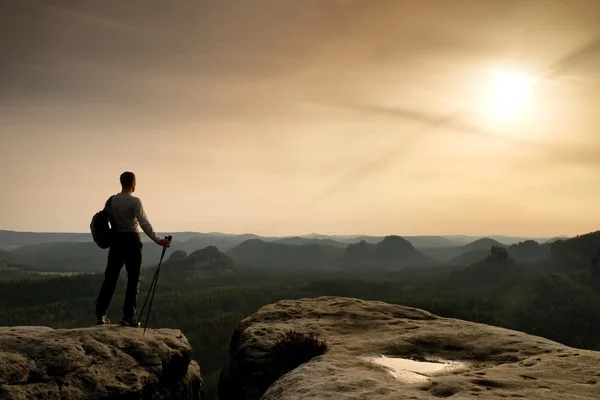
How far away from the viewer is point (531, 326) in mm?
101812

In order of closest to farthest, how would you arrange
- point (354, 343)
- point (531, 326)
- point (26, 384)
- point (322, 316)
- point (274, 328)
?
point (26, 384)
point (354, 343)
point (274, 328)
point (322, 316)
point (531, 326)

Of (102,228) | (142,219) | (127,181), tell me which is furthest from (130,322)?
(127,181)

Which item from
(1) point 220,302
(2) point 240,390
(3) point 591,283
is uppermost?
(2) point 240,390

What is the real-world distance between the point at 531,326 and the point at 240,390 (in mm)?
111063

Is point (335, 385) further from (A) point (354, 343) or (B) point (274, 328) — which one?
(B) point (274, 328)

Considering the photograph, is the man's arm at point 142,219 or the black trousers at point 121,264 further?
the black trousers at point 121,264

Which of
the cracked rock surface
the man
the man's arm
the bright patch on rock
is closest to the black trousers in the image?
the man

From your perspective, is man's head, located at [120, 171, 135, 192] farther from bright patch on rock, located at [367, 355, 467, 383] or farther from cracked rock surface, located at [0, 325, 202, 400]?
bright patch on rock, located at [367, 355, 467, 383]

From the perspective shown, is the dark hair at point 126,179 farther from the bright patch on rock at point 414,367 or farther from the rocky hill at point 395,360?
the bright patch on rock at point 414,367

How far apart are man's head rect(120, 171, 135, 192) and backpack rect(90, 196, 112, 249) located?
0.63m

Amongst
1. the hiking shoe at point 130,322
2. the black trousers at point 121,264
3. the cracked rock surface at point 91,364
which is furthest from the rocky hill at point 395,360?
the black trousers at point 121,264

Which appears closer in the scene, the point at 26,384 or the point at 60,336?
the point at 26,384

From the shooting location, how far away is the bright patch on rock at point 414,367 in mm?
9995

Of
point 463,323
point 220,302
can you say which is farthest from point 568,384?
point 220,302
